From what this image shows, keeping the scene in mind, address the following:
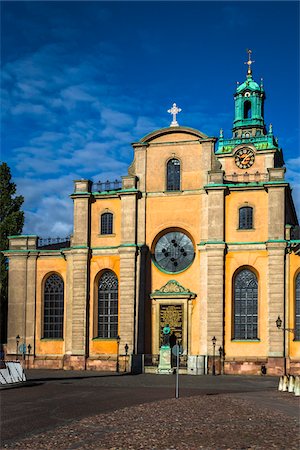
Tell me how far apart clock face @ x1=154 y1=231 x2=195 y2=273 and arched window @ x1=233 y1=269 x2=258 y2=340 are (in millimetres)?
3916

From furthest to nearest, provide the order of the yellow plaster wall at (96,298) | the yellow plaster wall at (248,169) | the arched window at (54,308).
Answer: the yellow plaster wall at (248,169)
the arched window at (54,308)
the yellow plaster wall at (96,298)

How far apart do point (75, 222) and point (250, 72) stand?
121 ft

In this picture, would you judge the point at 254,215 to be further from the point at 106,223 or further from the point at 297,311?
the point at 106,223

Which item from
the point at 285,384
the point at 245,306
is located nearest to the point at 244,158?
the point at 245,306

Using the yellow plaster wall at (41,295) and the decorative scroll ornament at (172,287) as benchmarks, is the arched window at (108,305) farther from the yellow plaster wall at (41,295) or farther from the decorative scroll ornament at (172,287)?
the decorative scroll ornament at (172,287)

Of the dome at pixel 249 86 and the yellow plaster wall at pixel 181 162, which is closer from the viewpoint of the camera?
the yellow plaster wall at pixel 181 162

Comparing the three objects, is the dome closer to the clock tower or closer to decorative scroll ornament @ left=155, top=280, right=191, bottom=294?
the clock tower

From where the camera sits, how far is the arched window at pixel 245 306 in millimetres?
46469

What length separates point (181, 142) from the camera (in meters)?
49.8

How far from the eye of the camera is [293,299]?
45375mm

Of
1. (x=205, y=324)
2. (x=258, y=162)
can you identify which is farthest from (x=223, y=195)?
(x=258, y=162)

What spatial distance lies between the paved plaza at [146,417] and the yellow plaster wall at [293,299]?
33.9 ft

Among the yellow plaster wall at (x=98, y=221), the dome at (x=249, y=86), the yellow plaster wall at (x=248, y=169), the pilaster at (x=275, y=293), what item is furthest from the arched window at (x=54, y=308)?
the dome at (x=249, y=86)

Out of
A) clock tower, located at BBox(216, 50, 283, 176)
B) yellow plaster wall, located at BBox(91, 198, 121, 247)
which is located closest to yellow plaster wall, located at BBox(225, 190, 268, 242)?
yellow plaster wall, located at BBox(91, 198, 121, 247)
